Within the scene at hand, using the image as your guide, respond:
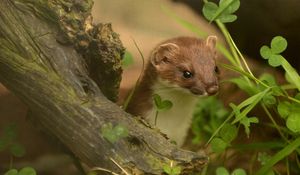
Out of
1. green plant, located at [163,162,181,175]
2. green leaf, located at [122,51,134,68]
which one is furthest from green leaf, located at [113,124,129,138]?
green leaf, located at [122,51,134,68]

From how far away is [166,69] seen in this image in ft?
7.38

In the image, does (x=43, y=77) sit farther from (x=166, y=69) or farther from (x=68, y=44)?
(x=166, y=69)

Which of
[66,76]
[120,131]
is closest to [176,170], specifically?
[120,131]

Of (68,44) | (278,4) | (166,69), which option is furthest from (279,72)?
(68,44)

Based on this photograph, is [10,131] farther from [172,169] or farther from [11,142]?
[172,169]

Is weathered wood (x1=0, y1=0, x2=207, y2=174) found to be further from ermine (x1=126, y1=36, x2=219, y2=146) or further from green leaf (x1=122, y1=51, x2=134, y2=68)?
ermine (x1=126, y1=36, x2=219, y2=146)

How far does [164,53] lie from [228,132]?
1.36 feet

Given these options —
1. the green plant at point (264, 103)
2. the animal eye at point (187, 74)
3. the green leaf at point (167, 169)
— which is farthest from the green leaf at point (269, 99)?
the green leaf at point (167, 169)

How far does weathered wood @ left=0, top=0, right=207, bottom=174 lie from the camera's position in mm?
1684

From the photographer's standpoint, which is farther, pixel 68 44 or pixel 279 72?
pixel 279 72

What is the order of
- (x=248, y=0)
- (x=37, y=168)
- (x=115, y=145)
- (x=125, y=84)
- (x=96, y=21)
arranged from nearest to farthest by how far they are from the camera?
(x=115, y=145) → (x=96, y=21) → (x=37, y=168) → (x=125, y=84) → (x=248, y=0)

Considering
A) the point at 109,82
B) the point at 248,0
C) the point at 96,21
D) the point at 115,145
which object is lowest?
the point at 115,145

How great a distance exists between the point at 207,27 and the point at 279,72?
0.42 meters

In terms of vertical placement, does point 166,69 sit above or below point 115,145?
above
